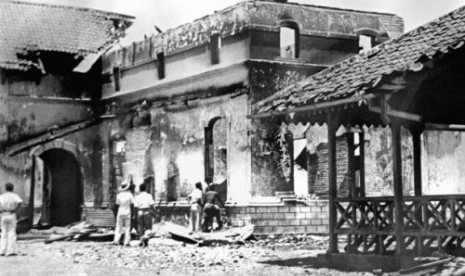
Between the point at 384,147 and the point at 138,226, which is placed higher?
the point at 384,147

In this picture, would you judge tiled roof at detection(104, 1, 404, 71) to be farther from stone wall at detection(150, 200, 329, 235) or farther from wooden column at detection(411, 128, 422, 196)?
wooden column at detection(411, 128, 422, 196)

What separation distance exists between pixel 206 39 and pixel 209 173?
4.28 meters

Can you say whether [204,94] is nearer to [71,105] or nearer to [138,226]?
[138,226]

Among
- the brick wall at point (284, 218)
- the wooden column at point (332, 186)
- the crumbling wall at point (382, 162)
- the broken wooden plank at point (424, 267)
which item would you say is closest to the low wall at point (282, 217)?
the brick wall at point (284, 218)

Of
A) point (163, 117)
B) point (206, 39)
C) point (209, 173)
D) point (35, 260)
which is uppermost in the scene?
point (206, 39)

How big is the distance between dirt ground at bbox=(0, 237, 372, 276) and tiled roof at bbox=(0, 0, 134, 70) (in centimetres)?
964

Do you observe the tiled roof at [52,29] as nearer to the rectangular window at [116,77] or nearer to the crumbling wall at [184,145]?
the rectangular window at [116,77]

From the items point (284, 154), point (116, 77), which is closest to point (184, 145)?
point (284, 154)

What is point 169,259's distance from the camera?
15.9 metres

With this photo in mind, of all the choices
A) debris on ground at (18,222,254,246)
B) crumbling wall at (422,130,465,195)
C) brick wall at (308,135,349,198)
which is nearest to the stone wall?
debris on ground at (18,222,254,246)

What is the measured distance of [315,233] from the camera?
72.8 feet

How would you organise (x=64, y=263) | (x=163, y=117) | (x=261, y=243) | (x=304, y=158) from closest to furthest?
(x=64, y=263)
(x=261, y=243)
(x=163, y=117)
(x=304, y=158)

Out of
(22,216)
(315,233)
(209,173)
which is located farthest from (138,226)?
(22,216)

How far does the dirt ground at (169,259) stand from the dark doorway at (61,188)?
307 inches
